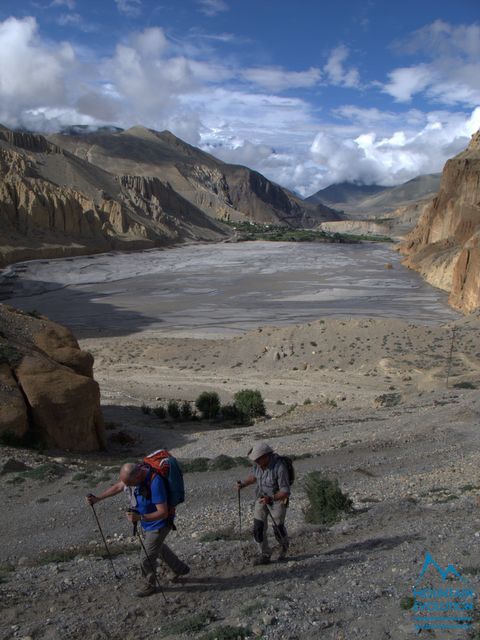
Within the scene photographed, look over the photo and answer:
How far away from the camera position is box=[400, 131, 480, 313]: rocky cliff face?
1823 inches

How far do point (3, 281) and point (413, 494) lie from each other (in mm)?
56884

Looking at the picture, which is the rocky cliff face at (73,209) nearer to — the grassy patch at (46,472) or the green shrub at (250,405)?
the green shrub at (250,405)

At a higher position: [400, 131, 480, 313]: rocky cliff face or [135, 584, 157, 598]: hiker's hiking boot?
[400, 131, 480, 313]: rocky cliff face

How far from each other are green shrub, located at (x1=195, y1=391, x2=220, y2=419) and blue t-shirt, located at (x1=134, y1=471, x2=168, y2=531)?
13392mm

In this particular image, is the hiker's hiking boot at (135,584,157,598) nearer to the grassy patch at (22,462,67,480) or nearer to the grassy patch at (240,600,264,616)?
the grassy patch at (240,600,264,616)

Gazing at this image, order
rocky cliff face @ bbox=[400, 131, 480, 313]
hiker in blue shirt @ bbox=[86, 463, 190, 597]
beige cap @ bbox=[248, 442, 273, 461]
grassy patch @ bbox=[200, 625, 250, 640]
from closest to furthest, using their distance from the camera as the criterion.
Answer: grassy patch @ bbox=[200, 625, 250, 640], hiker in blue shirt @ bbox=[86, 463, 190, 597], beige cap @ bbox=[248, 442, 273, 461], rocky cliff face @ bbox=[400, 131, 480, 313]

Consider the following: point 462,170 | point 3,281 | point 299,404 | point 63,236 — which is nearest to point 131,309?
point 3,281

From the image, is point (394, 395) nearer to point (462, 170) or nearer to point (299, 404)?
point (299, 404)

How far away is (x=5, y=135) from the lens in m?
117

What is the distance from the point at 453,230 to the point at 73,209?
5311 centimetres

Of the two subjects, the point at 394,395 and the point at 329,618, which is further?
the point at 394,395

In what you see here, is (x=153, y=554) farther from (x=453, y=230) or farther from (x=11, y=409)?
(x=453, y=230)

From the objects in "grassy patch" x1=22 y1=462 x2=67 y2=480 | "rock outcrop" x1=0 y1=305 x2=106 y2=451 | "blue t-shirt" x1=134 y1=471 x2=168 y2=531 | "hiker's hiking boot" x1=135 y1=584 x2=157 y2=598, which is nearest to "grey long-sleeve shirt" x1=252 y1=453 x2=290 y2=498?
A: "blue t-shirt" x1=134 y1=471 x2=168 y2=531

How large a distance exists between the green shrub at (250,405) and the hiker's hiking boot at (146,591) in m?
12.9
